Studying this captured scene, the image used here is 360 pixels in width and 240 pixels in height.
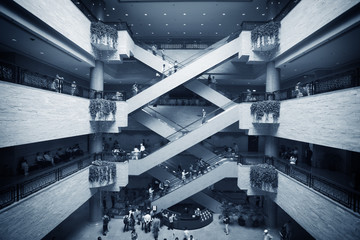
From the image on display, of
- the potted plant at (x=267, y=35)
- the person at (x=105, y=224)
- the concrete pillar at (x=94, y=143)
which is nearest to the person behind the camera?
the potted plant at (x=267, y=35)

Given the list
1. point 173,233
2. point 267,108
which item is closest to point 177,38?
point 267,108

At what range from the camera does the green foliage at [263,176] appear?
11594 millimetres

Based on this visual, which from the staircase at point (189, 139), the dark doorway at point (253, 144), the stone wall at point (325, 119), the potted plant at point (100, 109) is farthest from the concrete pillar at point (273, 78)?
the potted plant at point (100, 109)

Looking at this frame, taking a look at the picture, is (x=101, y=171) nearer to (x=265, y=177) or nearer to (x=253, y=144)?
(x=265, y=177)

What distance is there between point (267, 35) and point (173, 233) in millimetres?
13863

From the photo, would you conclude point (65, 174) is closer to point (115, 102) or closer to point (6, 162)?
point (6, 162)

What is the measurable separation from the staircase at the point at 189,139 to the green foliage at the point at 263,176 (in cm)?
353

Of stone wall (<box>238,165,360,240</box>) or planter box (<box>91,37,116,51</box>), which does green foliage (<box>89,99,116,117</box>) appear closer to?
planter box (<box>91,37,116,51</box>)

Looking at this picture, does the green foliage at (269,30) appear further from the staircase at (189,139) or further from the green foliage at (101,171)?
the green foliage at (101,171)

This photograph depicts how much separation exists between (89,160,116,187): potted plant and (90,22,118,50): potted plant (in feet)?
25.2

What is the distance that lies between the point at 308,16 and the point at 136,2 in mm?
11261

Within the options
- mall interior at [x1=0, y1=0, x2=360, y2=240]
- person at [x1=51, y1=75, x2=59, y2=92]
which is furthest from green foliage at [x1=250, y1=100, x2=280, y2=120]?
person at [x1=51, y1=75, x2=59, y2=92]

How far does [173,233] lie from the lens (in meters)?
12.3

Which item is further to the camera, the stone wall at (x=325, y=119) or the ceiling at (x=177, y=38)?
the ceiling at (x=177, y=38)
